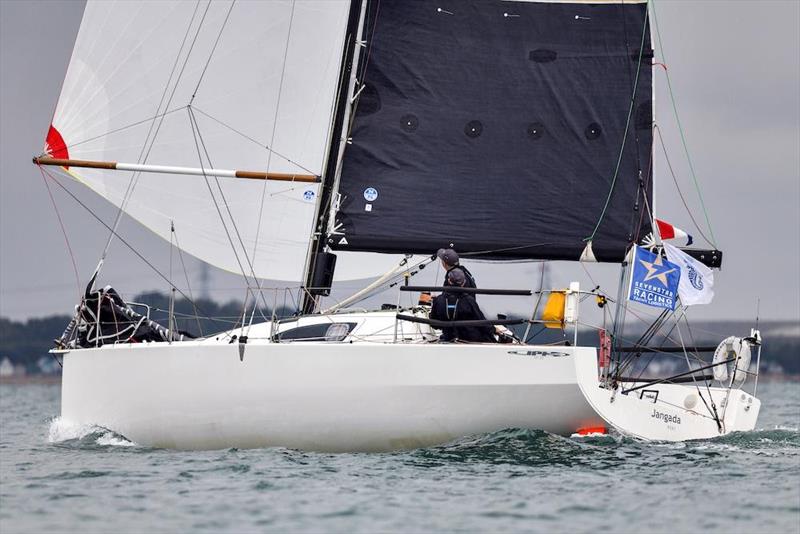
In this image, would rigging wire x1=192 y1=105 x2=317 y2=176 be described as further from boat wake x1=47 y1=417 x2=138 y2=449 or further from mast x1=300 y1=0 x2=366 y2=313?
boat wake x1=47 y1=417 x2=138 y2=449

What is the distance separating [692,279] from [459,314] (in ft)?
10.2

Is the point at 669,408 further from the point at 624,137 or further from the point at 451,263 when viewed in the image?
the point at 624,137

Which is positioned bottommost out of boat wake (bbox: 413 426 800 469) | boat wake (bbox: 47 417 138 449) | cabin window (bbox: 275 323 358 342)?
boat wake (bbox: 47 417 138 449)

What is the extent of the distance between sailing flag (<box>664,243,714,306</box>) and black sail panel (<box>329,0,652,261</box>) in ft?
1.56

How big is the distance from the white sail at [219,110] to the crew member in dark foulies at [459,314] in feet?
12.2

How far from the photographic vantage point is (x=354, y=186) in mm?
15203

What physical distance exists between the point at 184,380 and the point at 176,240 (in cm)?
382

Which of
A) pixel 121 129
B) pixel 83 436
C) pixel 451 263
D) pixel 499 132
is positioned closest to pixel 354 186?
pixel 499 132

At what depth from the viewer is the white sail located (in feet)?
53.4

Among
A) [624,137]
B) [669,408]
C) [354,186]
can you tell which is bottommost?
[669,408]

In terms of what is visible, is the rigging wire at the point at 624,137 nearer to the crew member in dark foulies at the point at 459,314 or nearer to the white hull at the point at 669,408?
the white hull at the point at 669,408

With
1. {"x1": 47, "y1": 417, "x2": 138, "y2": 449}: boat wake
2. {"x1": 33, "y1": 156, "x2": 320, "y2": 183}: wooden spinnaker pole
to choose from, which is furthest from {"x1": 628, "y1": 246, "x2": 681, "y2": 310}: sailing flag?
{"x1": 47, "y1": 417, "x2": 138, "y2": 449}: boat wake

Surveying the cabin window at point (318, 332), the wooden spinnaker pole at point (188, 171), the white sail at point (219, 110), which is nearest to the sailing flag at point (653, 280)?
the cabin window at point (318, 332)

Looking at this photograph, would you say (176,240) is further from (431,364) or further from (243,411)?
(431,364)
